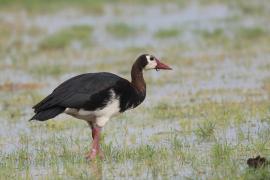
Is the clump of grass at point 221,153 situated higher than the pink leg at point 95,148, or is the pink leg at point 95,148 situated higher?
the pink leg at point 95,148

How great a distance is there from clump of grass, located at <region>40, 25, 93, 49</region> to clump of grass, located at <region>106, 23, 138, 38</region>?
585 millimetres

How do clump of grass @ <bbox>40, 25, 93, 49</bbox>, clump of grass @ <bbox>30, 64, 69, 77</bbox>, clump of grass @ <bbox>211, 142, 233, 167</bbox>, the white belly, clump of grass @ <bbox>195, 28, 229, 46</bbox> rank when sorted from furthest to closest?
clump of grass @ <bbox>40, 25, 93, 49</bbox>, clump of grass @ <bbox>195, 28, 229, 46</bbox>, clump of grass @ <bbox>30, 64, 69, 77</bbox>, the white belly, clump of grass @ <bbox>211, 142, 233, 167</bbox>

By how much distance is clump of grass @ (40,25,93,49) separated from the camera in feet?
63.5

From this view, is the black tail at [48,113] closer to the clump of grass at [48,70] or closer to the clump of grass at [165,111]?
the clump of grass at [165,111]

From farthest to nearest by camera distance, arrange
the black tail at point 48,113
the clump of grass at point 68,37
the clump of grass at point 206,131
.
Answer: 1. the clump of grass at point 68,37
2. the clump of grass at point 206,131
3. the black tail at point 48,113

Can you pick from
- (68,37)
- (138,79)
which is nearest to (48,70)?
(68,37)

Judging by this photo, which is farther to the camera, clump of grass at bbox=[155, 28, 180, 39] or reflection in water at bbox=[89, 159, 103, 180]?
clump of grass at bbox=[155, 28, 180, 39]

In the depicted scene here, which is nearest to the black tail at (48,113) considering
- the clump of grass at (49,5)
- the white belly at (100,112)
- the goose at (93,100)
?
the goose at (93,100)

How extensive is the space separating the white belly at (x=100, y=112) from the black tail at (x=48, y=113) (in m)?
0.17

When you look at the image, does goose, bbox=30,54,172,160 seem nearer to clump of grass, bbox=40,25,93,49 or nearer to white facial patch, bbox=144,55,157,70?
white facial patch, bbox=144,55,157,70

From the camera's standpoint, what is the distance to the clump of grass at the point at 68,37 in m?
19.3

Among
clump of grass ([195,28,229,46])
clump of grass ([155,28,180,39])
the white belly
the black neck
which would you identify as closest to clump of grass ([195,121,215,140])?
the black neck

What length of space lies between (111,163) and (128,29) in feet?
40.8

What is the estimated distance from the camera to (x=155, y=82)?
14859mm
